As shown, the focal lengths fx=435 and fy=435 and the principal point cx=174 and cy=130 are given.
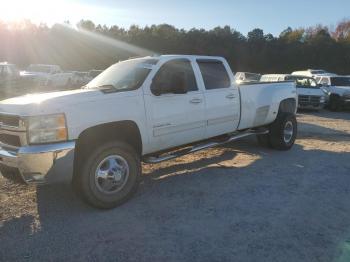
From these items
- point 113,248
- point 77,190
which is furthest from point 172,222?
point 77,190

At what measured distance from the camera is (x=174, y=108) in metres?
6.26

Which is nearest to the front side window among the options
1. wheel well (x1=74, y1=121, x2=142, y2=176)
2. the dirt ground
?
the dirt ground

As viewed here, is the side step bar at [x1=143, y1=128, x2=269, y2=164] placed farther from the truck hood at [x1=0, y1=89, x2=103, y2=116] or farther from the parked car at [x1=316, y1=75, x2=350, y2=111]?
the parked car at [x1=316, y1=75, x2=350, y2=111]

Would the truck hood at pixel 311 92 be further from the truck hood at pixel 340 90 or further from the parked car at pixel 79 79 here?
the parked car at pixel 79 79

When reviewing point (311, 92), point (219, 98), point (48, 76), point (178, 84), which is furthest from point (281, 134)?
point (48, 76)

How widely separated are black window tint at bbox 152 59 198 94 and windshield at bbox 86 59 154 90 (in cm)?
19

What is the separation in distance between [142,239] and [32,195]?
7.21ft

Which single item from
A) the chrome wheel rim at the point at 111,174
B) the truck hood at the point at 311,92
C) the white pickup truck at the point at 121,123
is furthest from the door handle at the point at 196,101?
the truck hood at the point at 311,92

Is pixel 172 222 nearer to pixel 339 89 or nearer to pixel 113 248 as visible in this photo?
pixel 113 248

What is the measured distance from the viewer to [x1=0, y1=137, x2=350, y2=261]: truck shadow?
13.9 ft

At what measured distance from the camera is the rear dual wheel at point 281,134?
892 cm

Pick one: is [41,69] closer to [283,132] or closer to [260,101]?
[283,132]

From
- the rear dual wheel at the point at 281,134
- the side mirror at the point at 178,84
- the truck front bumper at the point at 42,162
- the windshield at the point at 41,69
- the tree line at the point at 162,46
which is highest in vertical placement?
the tree line at the point at 162,46

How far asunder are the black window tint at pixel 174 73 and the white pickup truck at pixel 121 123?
0.05 feet
